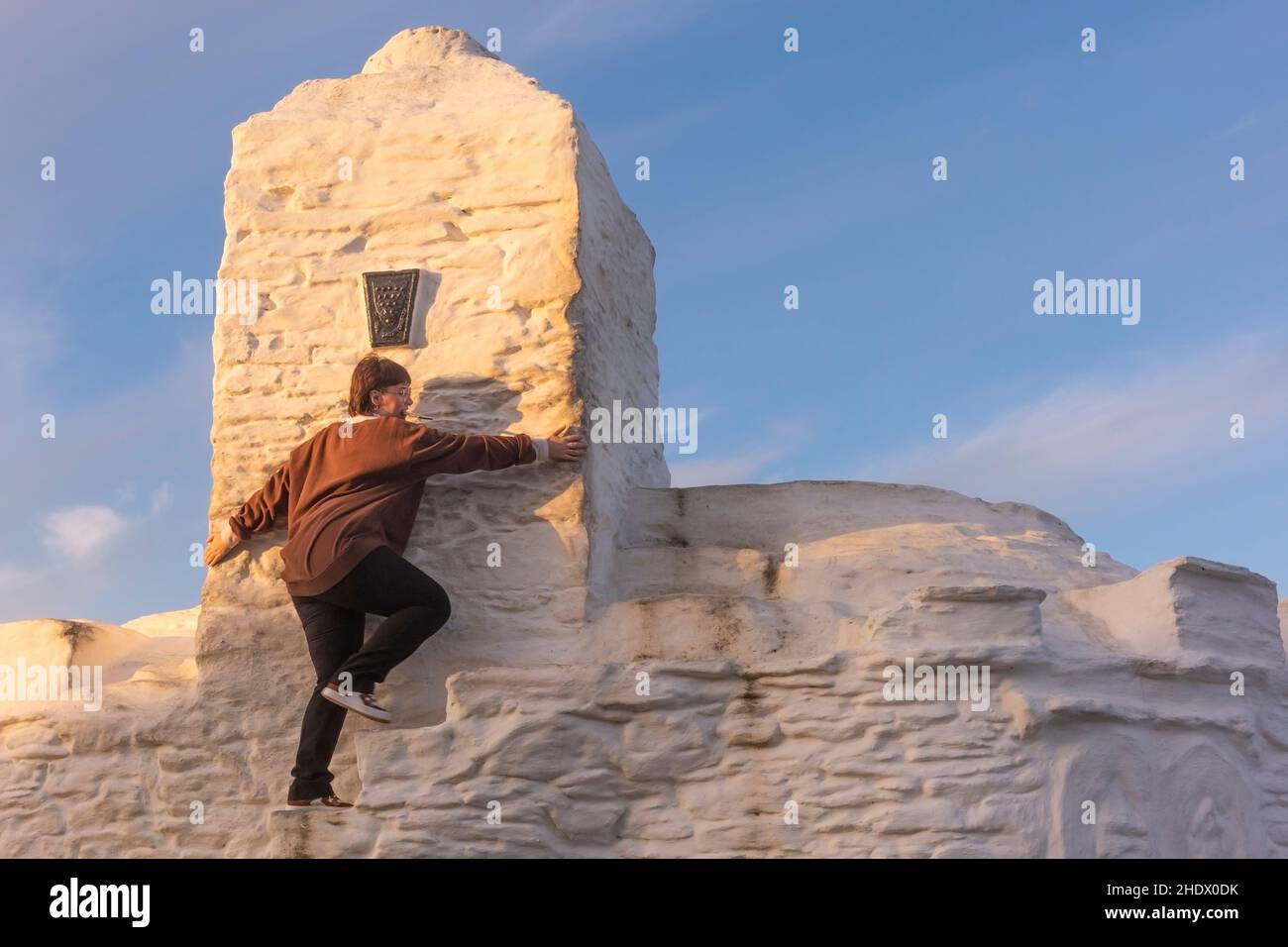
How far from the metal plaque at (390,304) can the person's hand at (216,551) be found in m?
1.20

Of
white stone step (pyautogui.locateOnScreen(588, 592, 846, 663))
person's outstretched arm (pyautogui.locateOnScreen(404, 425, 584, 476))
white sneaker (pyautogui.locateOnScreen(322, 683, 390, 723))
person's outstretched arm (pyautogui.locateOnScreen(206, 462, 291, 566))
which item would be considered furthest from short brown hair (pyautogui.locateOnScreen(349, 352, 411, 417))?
white stone step (pyautogui.locateOnScreen(588, 592, 846, 663))

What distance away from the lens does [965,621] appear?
269 inches

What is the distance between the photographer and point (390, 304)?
7906 millimetres

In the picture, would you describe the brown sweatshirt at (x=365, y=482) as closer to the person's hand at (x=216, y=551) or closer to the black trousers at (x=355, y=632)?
the black trousers at (x=355, y=632)

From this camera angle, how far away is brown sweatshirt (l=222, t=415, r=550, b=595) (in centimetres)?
705

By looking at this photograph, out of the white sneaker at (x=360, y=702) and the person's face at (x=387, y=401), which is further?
the person's face at (x=387, y=401)

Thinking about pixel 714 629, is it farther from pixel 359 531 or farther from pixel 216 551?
pixel 216 551

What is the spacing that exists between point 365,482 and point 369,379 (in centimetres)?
51

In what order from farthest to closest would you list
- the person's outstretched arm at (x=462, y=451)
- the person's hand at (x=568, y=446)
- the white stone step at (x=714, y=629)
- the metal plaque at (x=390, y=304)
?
the metal plaque at (x=390, y=304), the person's hand at (x=568, y=446), the person's outstretched arm at (x=462, y=451), the white stone step at (x=714, y=629)

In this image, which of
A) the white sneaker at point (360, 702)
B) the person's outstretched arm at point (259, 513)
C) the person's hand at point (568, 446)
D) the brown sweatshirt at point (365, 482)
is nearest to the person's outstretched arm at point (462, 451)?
the brown sweatshirt at point (365, 482)

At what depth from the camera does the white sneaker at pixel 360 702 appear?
264 inches

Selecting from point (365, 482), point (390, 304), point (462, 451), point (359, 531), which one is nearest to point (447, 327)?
point (390, 304)

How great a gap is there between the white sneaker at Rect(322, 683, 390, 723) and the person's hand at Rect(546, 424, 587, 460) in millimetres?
1400
